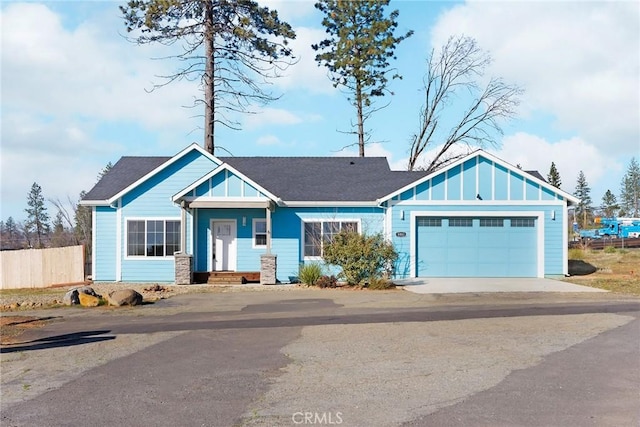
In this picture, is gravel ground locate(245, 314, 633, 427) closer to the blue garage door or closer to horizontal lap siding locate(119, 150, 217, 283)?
the blue garage door

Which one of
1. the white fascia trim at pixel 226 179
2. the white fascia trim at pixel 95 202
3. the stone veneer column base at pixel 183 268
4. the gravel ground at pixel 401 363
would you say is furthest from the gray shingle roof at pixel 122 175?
the gravel ground at pixel 401 363

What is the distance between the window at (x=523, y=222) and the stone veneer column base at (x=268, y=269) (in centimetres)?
917

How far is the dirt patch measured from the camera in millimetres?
11281

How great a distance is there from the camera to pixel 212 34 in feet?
97.8

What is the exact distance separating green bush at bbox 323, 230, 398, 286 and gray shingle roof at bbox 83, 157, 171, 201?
29.1 feet

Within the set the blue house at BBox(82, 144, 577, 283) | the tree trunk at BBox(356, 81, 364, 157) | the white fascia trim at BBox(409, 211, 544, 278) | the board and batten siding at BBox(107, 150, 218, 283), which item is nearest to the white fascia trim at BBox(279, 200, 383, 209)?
the blue house at BBox(82, 144, 577, 283)

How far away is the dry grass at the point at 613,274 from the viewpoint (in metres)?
19.7

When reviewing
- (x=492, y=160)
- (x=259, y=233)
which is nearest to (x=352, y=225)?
(x=259, y=233)

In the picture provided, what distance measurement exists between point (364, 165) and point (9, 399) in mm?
21464

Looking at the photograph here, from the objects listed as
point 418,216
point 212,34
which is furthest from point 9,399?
point 212,34

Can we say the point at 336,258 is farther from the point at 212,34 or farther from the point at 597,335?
the point at 212,34

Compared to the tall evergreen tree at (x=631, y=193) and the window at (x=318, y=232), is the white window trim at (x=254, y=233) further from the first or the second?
the tall evergreen tree at (x=631, y=193)
